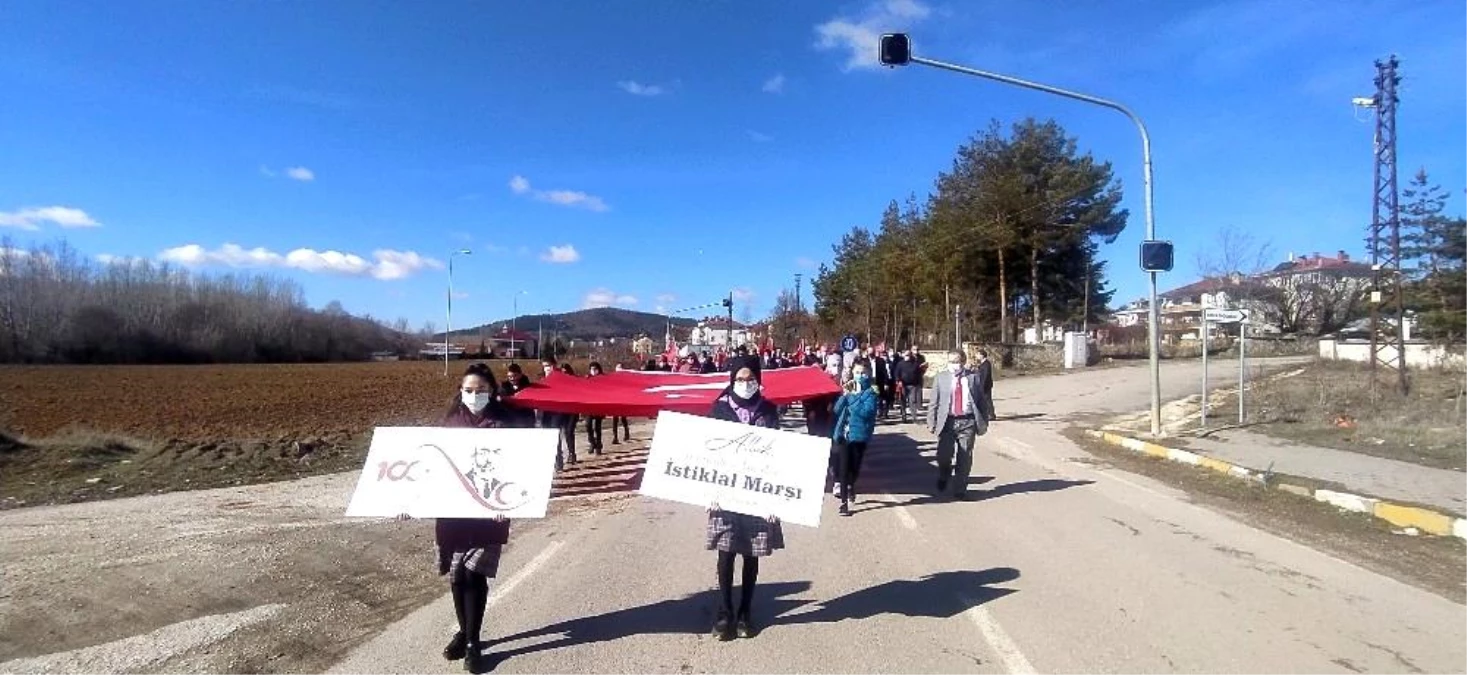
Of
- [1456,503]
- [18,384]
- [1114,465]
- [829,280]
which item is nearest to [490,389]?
[1456,503]

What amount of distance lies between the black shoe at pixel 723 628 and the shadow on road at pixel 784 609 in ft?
0.46

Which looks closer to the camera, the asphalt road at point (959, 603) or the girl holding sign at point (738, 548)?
the asphalt road at point (959, 603)

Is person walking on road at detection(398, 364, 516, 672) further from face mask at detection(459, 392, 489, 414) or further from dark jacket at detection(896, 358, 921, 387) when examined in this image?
dark jacket at detection(896, 358, 921, 387)

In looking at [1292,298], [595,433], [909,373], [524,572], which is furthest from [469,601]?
[1292,298]

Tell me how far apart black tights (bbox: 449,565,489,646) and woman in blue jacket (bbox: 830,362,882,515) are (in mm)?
5744

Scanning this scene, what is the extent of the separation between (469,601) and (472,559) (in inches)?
9.5

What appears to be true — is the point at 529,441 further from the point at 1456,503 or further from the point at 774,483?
the point at 1456,503

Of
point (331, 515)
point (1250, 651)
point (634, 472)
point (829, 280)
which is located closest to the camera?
point (1250, 651)

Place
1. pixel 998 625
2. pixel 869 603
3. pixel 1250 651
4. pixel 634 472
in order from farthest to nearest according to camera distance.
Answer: pixel 634 472, pixel 869 603, pixel 998 625, pixel 1250 651

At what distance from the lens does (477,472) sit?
5574mm

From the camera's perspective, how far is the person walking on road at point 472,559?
5203mm

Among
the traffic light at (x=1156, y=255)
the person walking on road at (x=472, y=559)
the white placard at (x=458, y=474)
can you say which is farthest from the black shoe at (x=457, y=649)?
the traffic light at (x=1156, y=255)

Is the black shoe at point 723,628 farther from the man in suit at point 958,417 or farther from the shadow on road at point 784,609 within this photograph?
the man in suit at point 958,417

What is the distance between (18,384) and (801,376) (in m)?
56.1
